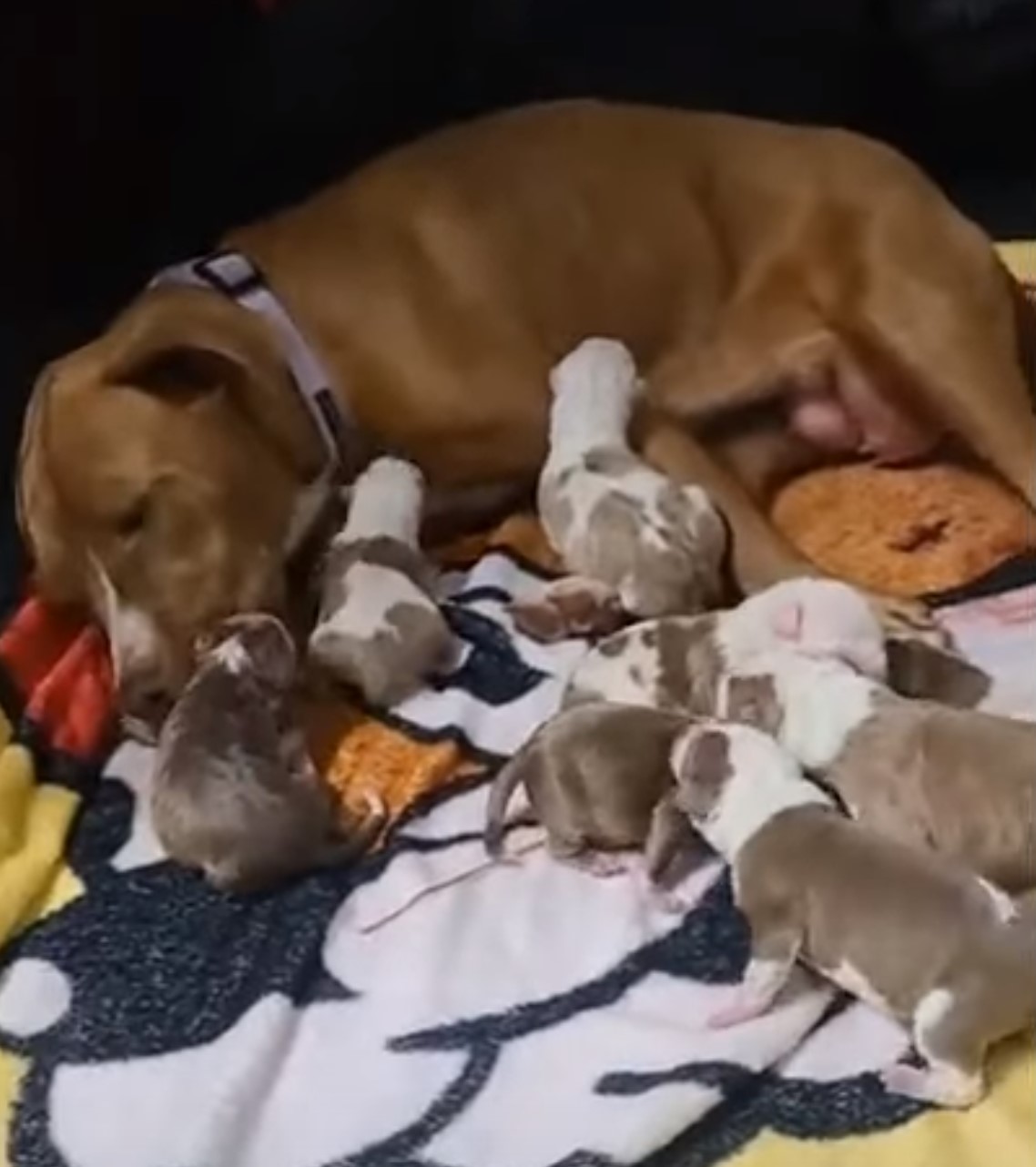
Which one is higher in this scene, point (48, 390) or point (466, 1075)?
point (48, 390)

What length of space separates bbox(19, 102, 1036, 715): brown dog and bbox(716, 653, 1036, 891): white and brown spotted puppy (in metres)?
0.44

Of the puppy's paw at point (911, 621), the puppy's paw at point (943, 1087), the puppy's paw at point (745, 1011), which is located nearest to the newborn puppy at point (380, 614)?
the puppy's paw at point (911, 621)

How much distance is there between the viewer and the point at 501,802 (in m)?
2.27

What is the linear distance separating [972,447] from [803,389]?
195 mm

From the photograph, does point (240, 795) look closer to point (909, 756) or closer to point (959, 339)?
point (909, 756)

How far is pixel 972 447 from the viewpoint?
Result: 291 cm

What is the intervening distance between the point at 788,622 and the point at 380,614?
374 mm

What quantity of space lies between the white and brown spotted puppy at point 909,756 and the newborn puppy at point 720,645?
44 millimetres

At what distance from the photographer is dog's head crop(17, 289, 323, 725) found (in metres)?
2.62

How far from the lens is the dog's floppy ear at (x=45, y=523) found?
2.66 metres

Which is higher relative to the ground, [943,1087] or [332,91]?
[332,91]

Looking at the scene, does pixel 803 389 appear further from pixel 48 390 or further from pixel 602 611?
pixel 48 390

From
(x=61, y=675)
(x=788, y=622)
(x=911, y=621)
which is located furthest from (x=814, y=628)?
(x=61, y=675)

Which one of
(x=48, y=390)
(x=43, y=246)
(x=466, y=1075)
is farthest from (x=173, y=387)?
(x=466, y=1075)
